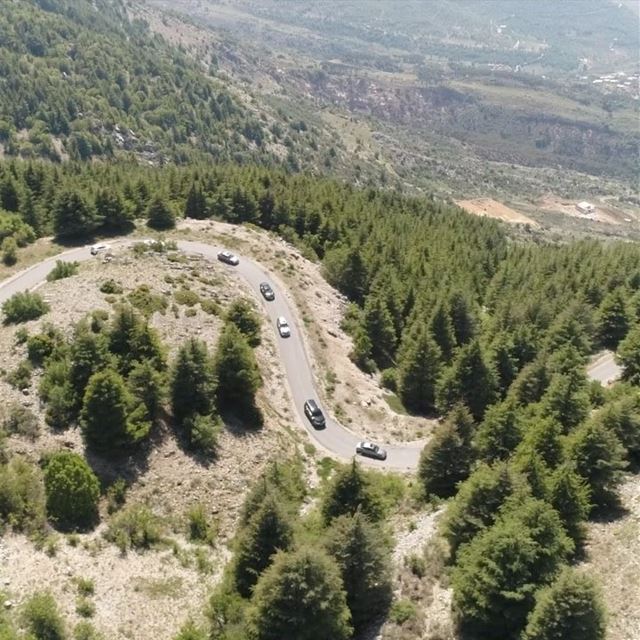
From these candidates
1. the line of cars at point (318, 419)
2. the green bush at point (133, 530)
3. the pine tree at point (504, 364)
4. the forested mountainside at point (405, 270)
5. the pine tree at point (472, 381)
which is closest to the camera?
the green bush at point (133, 530)

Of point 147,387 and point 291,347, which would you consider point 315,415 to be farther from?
point 147,387

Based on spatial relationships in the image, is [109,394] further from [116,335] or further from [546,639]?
[546,639]

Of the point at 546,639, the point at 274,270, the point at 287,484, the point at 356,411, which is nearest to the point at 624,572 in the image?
the point at 546,639

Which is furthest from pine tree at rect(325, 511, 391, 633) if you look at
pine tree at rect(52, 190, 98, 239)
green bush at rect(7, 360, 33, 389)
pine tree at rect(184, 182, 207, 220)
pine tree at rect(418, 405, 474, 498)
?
pine tree at rect(184, 182, 207, 220)

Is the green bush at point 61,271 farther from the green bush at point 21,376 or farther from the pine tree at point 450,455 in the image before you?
the pine tree at point 450,455

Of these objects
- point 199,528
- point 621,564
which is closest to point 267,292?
point 199,528

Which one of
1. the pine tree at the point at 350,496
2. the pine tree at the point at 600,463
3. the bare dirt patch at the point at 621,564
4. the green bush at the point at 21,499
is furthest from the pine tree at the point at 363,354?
the green bush at the point at 21,499

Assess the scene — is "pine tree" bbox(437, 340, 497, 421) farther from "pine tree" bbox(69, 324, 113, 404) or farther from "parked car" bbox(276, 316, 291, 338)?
"pine tree" bbox(69, 324, 113, 404)
